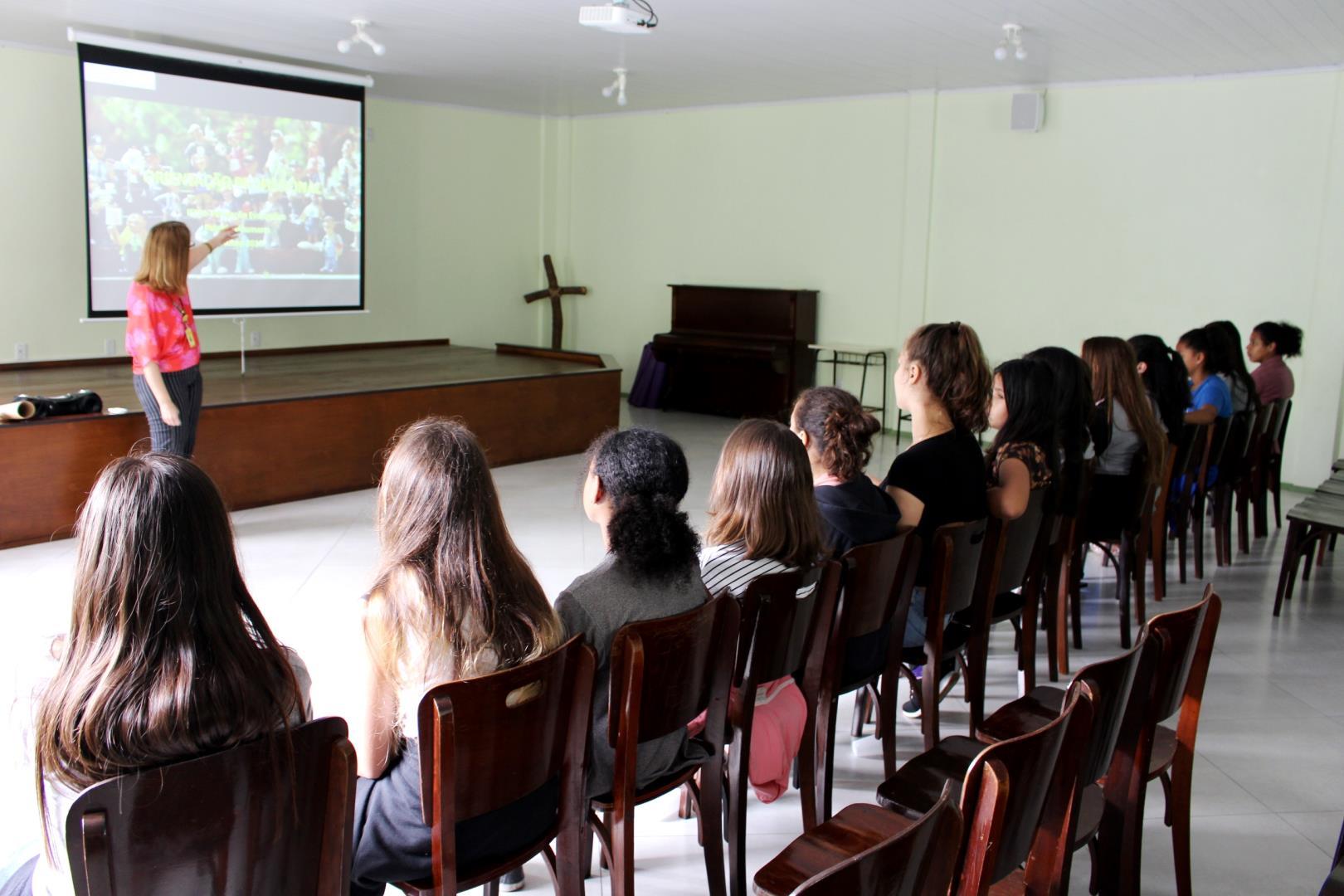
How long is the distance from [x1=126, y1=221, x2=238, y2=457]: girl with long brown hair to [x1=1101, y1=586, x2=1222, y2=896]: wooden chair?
4.04m

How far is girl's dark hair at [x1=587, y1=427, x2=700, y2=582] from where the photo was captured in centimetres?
200

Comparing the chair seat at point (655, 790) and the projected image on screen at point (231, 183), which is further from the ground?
the projected image on screen at point (231, 183)

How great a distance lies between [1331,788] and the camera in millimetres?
2900

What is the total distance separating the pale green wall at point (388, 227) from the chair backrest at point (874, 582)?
6873 mm

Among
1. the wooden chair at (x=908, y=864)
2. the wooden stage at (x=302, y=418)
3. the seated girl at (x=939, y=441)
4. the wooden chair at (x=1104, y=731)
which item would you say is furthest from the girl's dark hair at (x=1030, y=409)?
the wooden stage at (x=302, y=418)

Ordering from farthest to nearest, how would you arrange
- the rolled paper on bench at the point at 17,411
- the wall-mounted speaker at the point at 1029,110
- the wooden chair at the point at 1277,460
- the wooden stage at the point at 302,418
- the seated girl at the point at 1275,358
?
the wall-mounted speaker at the point at 1029,110, the seated girl at the point at 1275,358, the wooden chair at the point at 1277,460, the wooden stage at the point at 302,418, the rolled paper on bench at the point at 17,411

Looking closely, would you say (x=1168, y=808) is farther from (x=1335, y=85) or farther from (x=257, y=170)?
(x=257, y=170)

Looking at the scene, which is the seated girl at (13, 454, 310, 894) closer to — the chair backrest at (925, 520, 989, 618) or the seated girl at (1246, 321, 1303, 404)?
the chair backrest at (925, 520, 989, 618)

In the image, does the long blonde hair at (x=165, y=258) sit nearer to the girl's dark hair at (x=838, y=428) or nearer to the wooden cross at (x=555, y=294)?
the girl's dark hair at (x=838, y=428)

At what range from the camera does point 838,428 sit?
270 centimetres

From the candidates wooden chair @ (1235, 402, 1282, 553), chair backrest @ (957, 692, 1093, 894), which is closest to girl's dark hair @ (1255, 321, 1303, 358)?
wooden chair @ (1235, 402, 1282, 553)

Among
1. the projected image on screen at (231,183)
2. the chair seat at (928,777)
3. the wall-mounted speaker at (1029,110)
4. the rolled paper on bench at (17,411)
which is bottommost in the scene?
the chair seat at (928,777)

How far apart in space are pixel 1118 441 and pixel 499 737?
3.19m

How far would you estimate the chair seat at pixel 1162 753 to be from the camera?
214cm
